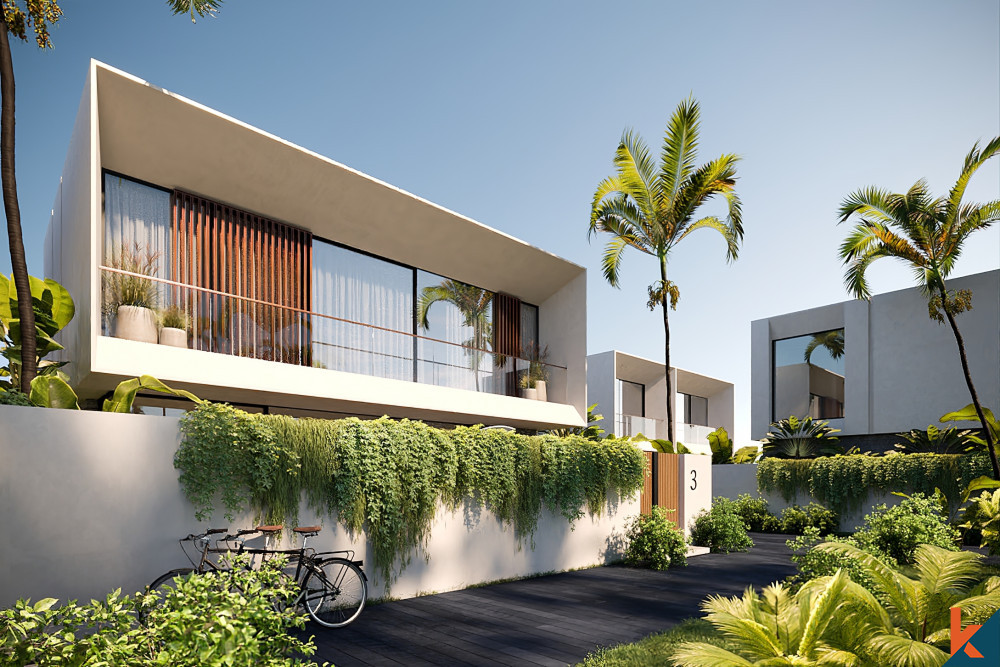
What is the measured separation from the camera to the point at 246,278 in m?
11.8

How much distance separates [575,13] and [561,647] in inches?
437

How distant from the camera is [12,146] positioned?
788cm

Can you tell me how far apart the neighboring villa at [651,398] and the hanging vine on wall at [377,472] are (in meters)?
14.6

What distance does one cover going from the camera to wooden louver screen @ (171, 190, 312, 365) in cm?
1084

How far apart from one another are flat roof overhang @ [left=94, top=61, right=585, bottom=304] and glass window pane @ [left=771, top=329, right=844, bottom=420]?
36.6 feet

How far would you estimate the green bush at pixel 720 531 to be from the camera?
1316 cm

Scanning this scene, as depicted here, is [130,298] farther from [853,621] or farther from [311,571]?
[853,621]

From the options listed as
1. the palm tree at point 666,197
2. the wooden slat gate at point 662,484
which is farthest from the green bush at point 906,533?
the palm tree at point 666,197

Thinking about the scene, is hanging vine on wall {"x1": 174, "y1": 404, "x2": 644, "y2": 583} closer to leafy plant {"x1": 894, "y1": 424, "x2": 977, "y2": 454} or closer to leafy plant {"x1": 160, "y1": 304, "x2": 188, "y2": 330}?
leafy plant {"x1": 160, "y1": 304, "x2": 188, "y2": 330}

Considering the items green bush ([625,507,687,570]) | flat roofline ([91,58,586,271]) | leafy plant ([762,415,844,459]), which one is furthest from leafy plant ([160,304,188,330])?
leafy plant ([762,415,844,459])

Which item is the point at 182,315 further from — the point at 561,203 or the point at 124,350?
the point at 561,203

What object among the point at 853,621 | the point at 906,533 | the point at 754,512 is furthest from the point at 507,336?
the point at 853,621

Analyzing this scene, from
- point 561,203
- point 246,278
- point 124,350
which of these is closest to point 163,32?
point 246,278

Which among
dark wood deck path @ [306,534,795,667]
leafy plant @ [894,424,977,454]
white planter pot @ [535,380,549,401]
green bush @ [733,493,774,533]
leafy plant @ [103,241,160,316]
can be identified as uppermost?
leafy plant @ [103,241,160,316]
